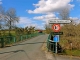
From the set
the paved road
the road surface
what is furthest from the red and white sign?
the paved road

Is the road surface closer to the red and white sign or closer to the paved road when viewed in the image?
the paved road

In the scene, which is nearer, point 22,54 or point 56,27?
point 56,27

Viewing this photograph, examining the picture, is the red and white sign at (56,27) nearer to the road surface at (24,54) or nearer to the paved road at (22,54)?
the road surface at (24,54)

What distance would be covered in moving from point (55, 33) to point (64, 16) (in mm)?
29336

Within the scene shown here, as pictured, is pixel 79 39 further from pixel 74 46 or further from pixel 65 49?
pixel 65 49

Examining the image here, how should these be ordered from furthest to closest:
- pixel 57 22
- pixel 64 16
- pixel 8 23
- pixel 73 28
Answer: pixel 8 23, pixel 64 16, pixel 73 28, pixel 57 22

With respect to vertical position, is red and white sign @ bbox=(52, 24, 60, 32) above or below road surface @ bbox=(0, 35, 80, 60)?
above

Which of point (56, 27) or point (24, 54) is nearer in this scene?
point (56, 27)

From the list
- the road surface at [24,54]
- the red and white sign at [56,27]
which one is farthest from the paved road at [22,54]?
the red and white sign at [56,27]

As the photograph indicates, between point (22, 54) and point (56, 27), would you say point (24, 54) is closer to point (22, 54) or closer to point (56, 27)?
point (22, 54)

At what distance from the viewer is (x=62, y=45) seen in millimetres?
16812

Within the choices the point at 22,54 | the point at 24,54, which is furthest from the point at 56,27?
the point at 22,54

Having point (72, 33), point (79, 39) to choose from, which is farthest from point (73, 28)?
point (79, 39)

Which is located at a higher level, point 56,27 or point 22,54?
point 56,27
